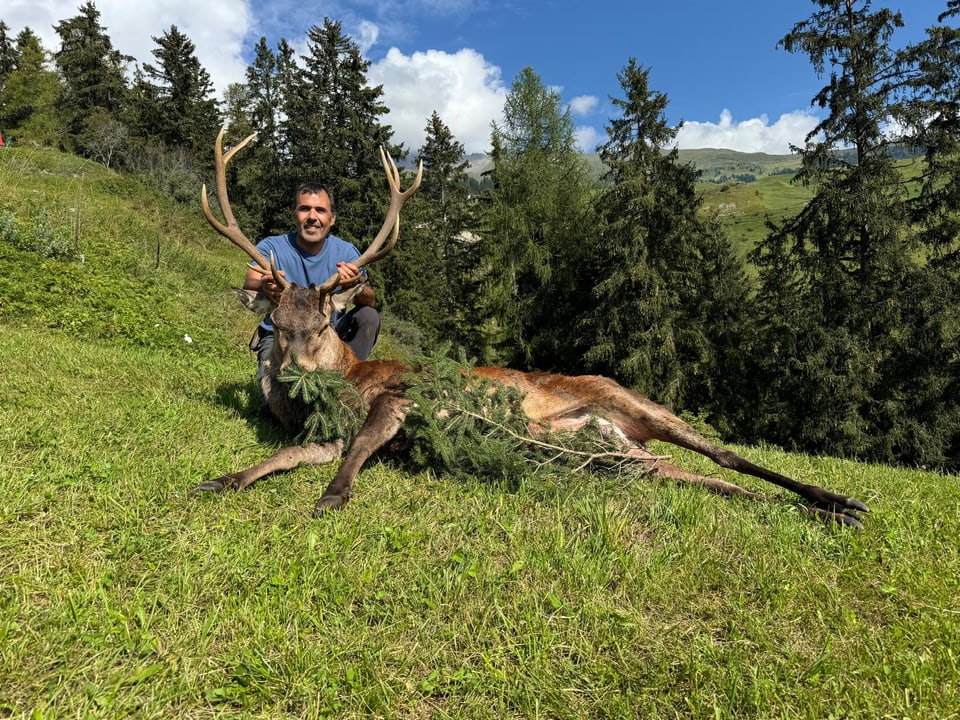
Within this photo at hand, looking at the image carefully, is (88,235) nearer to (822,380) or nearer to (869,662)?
(869,662)

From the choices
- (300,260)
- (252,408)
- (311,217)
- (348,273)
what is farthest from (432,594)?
(311,217)

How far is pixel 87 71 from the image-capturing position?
5094 centimetres

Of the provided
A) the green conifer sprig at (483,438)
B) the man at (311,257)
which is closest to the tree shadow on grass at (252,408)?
the man at (311,257)

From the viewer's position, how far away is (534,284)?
27.9 meters

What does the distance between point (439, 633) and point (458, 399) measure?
199 cm

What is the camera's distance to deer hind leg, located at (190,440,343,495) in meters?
3.41

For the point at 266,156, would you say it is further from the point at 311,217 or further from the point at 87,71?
the point at 311,217

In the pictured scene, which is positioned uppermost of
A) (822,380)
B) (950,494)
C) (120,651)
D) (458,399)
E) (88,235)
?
(88,235)

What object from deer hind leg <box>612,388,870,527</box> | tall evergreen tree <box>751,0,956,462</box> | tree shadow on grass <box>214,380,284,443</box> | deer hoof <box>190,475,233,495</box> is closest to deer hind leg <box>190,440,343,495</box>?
deer hoof <box>190,475,233,495</box>

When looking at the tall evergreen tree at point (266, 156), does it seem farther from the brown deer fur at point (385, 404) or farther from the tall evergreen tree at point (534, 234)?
the brown deer fur at point (385, 404)

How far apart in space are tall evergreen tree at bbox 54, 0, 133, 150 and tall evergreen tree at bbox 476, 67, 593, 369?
41580 mm

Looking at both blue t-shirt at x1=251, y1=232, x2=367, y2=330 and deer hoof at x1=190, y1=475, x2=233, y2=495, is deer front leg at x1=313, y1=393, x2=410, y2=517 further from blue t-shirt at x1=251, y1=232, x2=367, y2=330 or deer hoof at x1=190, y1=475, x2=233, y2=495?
blue t-shirt at x1=251, y1=232, x2=367, y2=330

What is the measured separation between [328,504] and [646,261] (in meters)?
22.1

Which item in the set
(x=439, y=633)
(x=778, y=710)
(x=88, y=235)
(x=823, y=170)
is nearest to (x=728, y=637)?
(x=778, y=710)
